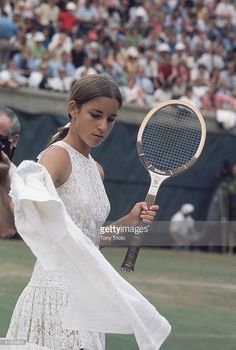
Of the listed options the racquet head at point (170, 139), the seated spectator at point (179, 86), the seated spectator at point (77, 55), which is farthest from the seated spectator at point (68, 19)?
the racquet head at point (170, 139)

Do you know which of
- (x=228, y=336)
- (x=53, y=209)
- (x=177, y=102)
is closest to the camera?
(x=53, y=209)

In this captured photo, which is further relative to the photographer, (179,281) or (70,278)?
(179,281)

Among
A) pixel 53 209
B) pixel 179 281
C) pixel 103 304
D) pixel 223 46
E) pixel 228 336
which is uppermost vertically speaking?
pixel 53 209

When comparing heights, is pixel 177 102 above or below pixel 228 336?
above

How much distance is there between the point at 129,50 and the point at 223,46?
3.64 metres

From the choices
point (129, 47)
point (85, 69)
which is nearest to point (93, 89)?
point (85, 69)

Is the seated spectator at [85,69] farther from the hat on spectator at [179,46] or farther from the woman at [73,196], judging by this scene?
the woman at [73,196]

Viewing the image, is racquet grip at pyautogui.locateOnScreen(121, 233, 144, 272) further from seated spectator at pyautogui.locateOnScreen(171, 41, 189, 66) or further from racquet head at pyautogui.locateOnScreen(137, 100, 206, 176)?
seated spectator at pyautogui.locateOnScreen(171, 41, 189, 66)

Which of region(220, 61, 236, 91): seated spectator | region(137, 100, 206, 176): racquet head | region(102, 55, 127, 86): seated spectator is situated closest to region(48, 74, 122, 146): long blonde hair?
region(137, 100, 206, 176): racquet head

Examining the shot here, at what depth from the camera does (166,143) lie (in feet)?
21.4

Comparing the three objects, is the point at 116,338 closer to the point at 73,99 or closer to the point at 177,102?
the point at 177,102

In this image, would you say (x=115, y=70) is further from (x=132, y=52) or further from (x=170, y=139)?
(x=170, y=139)

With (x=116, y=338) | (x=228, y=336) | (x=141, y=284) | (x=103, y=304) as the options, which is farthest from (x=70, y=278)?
(x=141, y=284)

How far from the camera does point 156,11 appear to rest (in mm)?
24109
